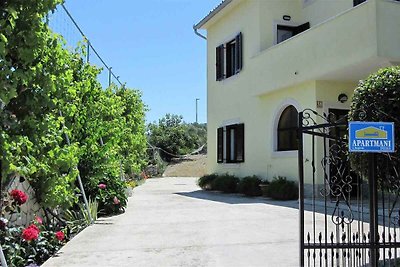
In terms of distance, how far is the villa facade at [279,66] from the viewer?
9867 millimetres

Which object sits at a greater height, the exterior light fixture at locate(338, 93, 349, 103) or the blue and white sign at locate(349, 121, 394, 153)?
the exterior light fixture at locate(338, 93, 349, 103)

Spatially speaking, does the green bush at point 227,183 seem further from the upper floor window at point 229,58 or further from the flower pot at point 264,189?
the upper floor window at point 229,58

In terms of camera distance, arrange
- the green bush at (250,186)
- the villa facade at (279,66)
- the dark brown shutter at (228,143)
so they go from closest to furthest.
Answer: the villa facade at (279,66), the green bush at (250,186), the dark brown shutter at (228,143)

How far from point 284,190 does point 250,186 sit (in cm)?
195

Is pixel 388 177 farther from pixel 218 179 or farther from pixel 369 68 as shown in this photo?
pixel 218 179

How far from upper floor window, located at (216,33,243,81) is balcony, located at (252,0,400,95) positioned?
7.23 ft

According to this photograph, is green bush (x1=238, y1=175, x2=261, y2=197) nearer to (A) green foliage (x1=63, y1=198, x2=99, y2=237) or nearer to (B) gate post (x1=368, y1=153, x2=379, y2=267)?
(A) green foliage (x1=63, y1=198, x2=99, y2=237)

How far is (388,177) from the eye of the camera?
4629mm

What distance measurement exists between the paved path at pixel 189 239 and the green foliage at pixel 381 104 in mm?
1537

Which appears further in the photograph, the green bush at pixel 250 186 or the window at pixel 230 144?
the window at pixel 230 144

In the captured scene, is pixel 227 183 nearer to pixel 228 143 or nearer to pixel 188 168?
pixel 228 143

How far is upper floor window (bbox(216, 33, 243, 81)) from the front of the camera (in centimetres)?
1585

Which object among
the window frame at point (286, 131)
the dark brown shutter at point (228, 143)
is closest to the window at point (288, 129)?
the window frame at point (286, 131)

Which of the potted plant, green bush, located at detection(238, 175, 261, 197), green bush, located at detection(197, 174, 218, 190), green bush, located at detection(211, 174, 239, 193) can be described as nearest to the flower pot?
the potted plant
